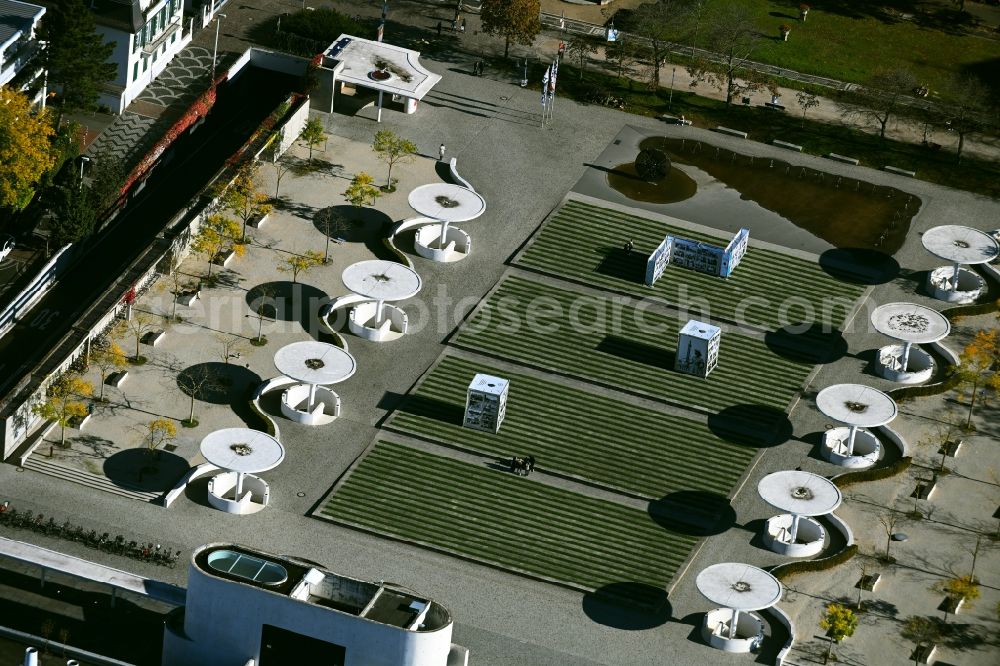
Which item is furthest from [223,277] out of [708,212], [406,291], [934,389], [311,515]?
[934,389]

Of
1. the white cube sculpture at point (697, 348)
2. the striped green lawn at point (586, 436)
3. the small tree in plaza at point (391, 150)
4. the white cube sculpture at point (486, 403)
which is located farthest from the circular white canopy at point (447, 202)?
the white cube sculpture at point (697, 348)

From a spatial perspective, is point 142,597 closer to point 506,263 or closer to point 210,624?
point 210,624

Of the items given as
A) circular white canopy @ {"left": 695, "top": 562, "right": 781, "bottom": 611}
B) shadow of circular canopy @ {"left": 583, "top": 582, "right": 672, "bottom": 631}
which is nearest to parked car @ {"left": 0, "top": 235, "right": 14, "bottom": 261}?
shadow of circular canopy @ {"left": 583, "top": 582, "right": 672, "bottom": 631}

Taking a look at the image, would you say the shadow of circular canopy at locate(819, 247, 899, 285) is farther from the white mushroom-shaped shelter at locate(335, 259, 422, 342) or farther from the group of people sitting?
the group of people sitting

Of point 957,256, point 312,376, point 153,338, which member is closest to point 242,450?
point 312,376

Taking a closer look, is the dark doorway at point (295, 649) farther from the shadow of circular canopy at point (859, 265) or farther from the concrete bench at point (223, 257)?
the shadow of circular canopy at point (859, 265)

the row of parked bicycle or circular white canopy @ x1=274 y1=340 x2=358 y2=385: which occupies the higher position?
circular white canopy @ x1=274 y1=340 x2=358 y2=385
